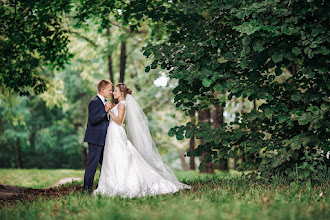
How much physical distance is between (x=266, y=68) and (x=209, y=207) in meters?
3.25

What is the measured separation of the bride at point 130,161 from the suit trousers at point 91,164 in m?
0.23

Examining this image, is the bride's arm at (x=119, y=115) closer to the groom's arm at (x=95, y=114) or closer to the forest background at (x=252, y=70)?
the groom's arm at (x=95, y=114)

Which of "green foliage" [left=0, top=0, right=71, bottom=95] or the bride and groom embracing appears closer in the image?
the bride and groom embracing

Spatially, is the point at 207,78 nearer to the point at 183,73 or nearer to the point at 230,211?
the point at 183,73

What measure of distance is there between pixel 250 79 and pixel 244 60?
47 centimetres

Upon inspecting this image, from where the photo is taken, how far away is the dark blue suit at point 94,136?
275 inches

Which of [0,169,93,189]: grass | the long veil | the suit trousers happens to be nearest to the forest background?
the long veil

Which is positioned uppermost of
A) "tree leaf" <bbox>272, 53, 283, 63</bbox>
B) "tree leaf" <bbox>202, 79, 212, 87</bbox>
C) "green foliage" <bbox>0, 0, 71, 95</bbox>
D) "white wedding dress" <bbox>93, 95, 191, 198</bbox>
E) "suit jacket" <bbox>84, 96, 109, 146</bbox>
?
"green foliage" <bbox>0, 0, 71, 95</bbox>

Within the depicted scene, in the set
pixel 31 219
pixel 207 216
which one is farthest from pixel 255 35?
pixel 31 219

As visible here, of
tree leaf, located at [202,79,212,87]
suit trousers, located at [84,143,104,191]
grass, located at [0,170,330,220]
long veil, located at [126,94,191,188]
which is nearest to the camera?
grass, located at [0,170,330,220]

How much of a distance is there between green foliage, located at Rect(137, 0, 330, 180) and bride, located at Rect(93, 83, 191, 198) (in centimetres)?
83

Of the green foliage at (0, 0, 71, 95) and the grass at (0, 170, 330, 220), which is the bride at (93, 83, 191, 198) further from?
the green foliage at (0, 0, 71, 95)

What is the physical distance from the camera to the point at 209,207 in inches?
180

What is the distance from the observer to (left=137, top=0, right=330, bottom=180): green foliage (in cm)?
562
